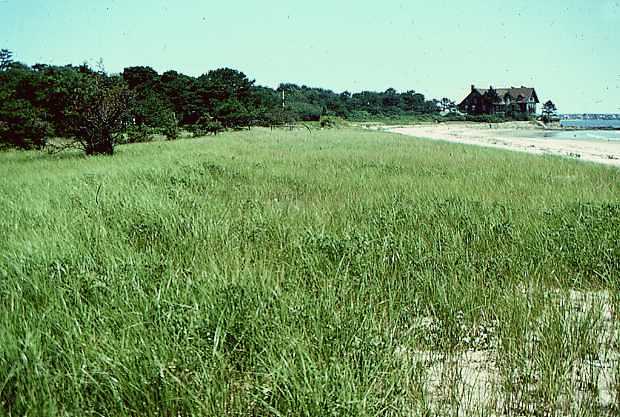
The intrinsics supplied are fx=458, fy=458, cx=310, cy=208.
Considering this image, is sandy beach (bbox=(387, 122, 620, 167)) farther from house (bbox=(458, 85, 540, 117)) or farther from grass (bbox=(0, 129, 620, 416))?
house (bbox=(458, 85, 540, 117))

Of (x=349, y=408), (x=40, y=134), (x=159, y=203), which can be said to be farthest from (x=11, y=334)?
(x=40, y=134)

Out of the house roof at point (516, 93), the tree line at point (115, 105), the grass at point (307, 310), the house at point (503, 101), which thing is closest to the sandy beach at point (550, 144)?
the grass at point (307, 310)

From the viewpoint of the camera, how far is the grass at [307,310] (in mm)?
2070

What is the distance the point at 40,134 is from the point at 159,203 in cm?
1871

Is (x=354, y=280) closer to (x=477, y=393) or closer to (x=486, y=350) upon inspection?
(x=486, y=350)

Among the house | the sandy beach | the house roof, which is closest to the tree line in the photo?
the sandy beach

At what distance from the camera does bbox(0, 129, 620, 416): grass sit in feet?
6.79

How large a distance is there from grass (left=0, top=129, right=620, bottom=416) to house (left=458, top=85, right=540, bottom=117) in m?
90.8

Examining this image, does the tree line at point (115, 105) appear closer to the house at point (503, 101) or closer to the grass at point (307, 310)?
the grass at point (307, 310)

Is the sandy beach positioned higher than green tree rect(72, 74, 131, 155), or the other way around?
green tree rect(72, 74, 131, 155)

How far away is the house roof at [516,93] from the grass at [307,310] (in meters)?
99.8

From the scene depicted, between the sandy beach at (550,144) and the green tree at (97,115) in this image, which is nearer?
the green tree at (97,115)

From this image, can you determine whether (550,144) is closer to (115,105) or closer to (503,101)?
(115,105)

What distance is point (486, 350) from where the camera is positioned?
2.71 m
